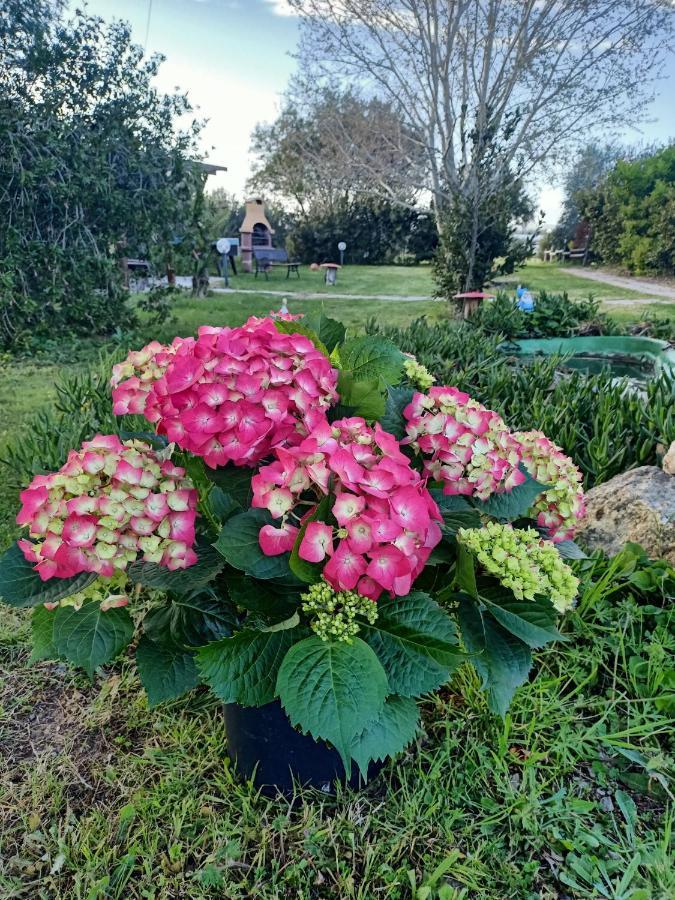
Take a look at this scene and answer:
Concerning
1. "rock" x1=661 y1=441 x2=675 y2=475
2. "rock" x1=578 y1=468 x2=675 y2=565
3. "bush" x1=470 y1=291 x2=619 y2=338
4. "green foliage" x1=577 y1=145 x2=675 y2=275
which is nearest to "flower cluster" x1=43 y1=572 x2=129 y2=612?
"rock" x1=578 y1=468 x2=675 y2=565

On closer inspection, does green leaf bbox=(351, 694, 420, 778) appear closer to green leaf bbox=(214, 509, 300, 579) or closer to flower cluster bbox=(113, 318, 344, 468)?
green leaf bbox=(214, 509, 300, 579)

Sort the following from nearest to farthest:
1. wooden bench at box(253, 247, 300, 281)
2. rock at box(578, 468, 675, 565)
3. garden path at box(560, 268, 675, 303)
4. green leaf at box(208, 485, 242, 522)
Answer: green leaf at box(208, 485, 242, 522) < rock at box(578, 468, 675, 565) < garden path at box(560, 268, 675, 303) < wooden bench at box(253, 247, 300, 281)

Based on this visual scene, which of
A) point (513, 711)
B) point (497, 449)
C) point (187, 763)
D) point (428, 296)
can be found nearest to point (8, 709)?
point (187, 763)

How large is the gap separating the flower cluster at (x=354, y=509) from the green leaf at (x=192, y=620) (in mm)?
382

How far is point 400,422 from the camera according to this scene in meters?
1.27

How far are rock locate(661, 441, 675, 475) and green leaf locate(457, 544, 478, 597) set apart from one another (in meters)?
1.41

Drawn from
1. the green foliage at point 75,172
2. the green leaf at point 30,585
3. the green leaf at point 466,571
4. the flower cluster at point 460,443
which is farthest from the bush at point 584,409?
the green foliage at point 75,172

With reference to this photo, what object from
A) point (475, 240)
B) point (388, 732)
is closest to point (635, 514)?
point (388, 732)

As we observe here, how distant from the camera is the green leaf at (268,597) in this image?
3.65ft

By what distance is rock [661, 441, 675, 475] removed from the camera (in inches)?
85.0

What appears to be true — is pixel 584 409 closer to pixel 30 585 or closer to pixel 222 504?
pixel 222 504

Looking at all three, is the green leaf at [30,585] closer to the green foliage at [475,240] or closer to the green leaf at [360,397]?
the green leaf at [360,397]

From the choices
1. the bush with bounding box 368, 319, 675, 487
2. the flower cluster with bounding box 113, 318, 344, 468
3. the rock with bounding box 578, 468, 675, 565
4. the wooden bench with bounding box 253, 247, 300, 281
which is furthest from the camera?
the wooden bench with bounding box 253, 247, 300, 281

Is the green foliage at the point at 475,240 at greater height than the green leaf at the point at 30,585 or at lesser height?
greater
